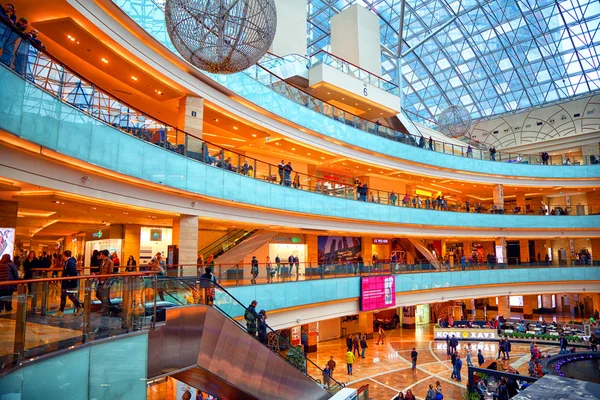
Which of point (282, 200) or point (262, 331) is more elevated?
point (282, 200)

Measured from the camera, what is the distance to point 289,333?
25625 mm

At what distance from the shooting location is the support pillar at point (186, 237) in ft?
51.8

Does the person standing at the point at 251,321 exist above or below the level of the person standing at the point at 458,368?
above

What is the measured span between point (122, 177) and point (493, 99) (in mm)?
44497

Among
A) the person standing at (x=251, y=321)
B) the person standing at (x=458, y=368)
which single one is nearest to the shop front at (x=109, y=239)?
the person standing at (x=251, y=321)

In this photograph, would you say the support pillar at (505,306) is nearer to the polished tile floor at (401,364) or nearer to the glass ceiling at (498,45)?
the polished tile floor at (401,364)

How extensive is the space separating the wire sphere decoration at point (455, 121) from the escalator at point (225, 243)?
714 inches

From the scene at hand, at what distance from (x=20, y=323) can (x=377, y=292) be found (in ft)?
66.7

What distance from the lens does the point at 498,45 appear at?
42469mm

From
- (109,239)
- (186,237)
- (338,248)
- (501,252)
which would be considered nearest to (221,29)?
(186,237)

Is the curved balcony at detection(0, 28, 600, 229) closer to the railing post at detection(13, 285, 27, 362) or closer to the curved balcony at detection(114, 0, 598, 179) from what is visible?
the curved balcony at detection(114, 0, 598, 179)

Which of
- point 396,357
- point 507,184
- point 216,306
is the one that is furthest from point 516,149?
point 216,306

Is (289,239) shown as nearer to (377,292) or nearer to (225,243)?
(377,292)

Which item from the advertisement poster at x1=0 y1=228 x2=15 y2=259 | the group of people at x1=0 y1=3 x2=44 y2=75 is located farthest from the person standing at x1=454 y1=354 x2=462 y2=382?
the group of people at x1=0 y1=3 x2=44 y2=75
